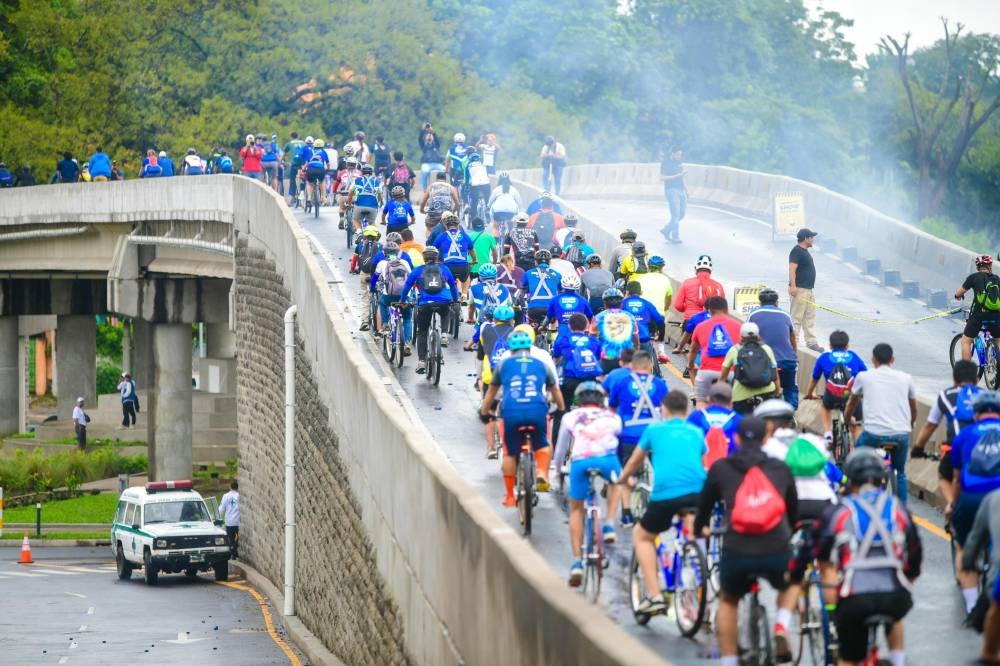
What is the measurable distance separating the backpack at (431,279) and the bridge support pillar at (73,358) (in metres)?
53.0

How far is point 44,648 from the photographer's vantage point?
90.2 feet

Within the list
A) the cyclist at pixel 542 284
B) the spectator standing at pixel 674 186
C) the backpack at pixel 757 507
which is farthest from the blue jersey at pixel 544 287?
the spectator standing at pixel 674 186

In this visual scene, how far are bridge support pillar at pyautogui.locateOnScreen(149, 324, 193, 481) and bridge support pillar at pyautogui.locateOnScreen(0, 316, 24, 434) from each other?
64.0ft

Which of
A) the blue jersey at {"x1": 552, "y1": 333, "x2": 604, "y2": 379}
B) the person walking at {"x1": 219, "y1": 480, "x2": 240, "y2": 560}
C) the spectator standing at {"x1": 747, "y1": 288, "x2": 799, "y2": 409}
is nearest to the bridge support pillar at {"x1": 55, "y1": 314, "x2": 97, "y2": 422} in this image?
the person walking at {"x1": 219, "y1": 480, "x2": 240, "y2": 560}

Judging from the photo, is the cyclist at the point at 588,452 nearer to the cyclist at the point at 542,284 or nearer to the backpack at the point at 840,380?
the backpack at the point at 840,380

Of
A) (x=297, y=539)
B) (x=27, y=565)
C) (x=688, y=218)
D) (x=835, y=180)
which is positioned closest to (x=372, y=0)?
(x=835, y=180)

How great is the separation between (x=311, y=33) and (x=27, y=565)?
3735 centimetres

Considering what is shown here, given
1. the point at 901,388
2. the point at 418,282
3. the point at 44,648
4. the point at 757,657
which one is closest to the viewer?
the point at 757,657

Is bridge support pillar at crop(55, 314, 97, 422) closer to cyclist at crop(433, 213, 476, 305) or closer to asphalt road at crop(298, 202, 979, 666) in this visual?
asphalt road at crop(298, 202, 979, 666)

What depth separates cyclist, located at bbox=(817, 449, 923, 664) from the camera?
30.7 ft

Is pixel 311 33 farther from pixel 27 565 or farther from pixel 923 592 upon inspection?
pixel 923 592

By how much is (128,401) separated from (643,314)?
1978 inches

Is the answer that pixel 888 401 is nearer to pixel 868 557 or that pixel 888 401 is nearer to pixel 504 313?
pixel 504 313

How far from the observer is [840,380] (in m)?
16.1
